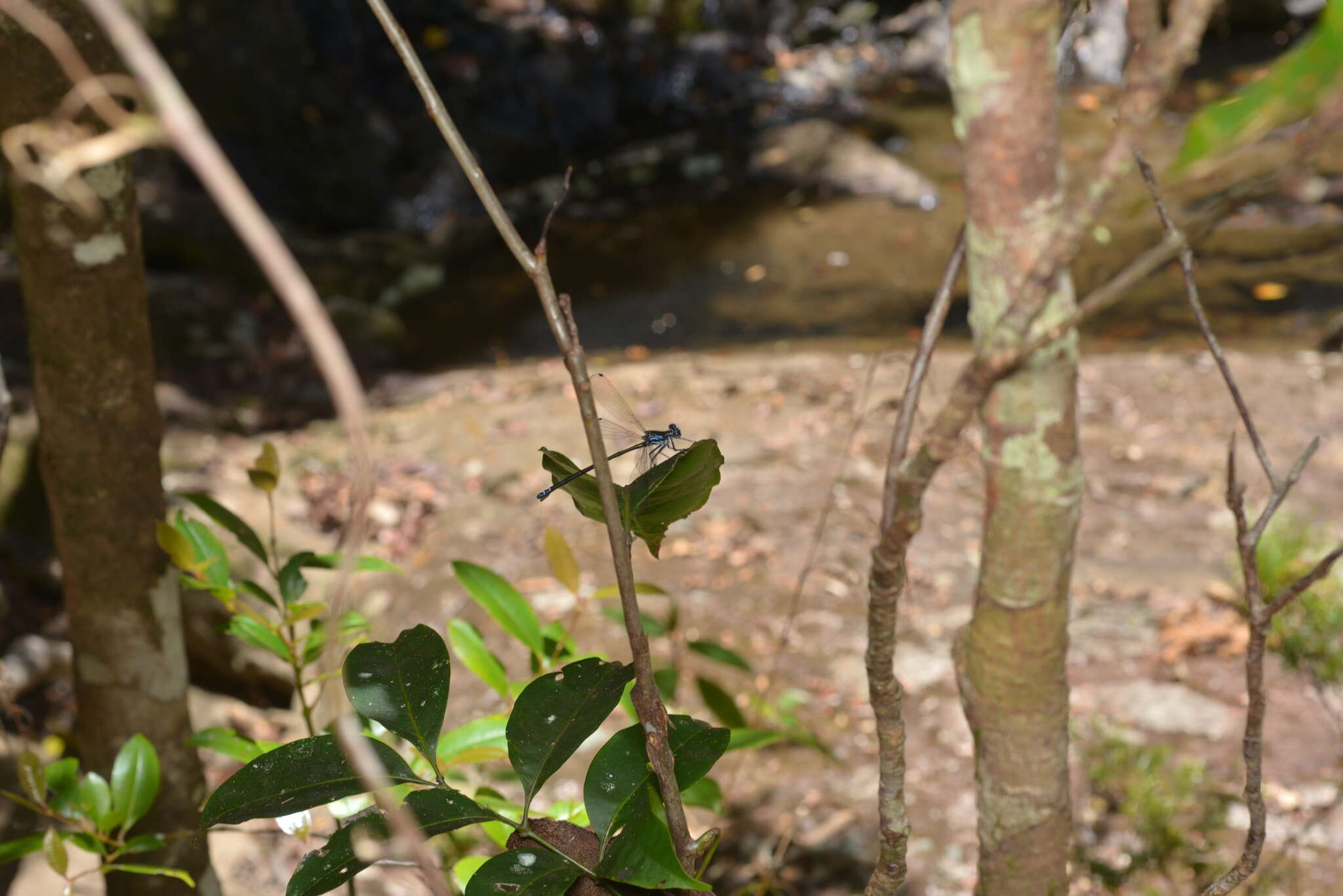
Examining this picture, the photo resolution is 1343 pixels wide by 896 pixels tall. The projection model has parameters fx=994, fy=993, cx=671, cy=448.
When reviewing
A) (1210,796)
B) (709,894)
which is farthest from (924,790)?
(709,894)

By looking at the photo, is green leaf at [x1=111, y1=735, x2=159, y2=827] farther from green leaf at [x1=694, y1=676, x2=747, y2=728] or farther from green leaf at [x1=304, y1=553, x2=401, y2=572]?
green leaf at [x1=694, y1=676, x2=747, y2=728]

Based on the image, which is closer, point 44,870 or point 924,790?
point 44,870

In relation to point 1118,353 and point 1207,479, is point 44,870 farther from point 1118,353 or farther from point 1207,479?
point 1118,353

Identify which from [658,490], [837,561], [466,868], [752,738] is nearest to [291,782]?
[658,490]

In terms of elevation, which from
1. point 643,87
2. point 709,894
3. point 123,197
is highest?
point 643,87

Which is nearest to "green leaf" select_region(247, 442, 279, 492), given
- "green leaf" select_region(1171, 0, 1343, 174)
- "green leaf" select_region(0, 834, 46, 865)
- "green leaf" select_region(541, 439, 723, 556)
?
"green leaf" select_region(0, 834, 46, 865)

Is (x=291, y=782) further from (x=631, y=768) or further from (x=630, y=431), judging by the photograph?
(x=630, y=431)
